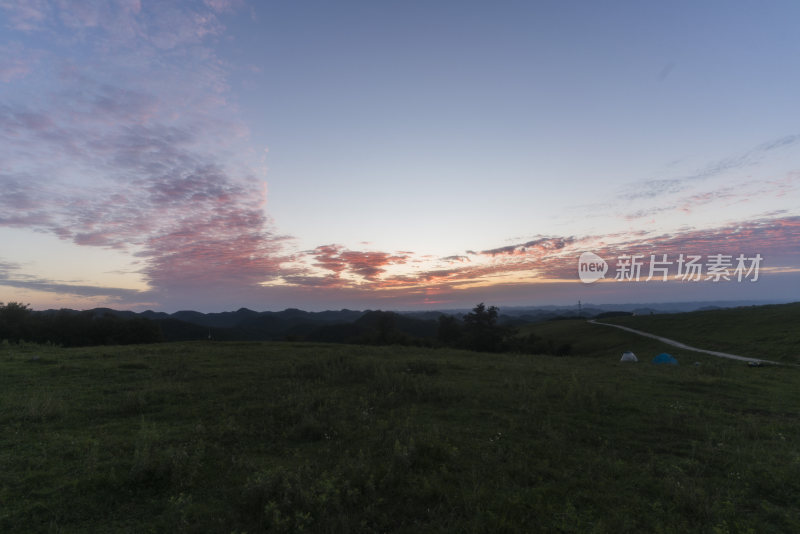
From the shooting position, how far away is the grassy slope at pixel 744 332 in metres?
34.3

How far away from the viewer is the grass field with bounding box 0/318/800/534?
6219mm

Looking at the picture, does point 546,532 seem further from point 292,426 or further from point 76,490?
point 76,490

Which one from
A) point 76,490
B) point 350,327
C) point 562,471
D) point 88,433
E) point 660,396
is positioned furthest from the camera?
point 350,327

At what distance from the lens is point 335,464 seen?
318 inches

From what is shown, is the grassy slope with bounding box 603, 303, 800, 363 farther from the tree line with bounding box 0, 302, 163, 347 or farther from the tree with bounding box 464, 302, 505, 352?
the tree line with bounding box 0, 302, 163, 347

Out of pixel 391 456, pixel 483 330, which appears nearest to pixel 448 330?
pixel 483 330

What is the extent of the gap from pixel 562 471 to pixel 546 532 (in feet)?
7.52

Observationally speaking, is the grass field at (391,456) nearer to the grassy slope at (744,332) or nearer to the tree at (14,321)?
the grassy slope at (744,332)

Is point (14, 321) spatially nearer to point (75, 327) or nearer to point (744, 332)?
point (75, 327)

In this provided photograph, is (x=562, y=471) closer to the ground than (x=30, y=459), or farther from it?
closer to the ground

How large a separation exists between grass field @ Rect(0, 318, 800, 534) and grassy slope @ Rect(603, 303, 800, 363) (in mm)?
24971

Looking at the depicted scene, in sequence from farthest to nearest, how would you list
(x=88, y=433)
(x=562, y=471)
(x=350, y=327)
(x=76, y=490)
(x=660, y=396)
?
(x=350, y=327)
(x=660, y=396)
(x=88, y=433)
(x=562, y=471)
(x=76, y=490)

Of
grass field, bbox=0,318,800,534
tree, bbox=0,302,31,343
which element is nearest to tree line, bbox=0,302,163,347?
tree, bbox=0,302,31,343

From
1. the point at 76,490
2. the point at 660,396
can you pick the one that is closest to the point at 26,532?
the point at 76,490
